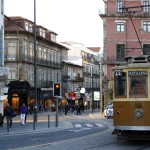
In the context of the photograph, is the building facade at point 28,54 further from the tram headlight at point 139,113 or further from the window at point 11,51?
the tram headlight at point 139,113

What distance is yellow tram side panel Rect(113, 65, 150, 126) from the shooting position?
18.1 m

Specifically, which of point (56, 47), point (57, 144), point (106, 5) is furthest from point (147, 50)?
point (57, 144)

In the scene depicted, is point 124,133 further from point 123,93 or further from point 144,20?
point 144,20

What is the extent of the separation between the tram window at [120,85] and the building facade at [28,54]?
51.4 meters

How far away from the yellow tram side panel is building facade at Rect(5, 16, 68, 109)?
169 feet

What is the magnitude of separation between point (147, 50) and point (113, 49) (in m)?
5.06

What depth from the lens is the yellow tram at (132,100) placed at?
59.3 feet

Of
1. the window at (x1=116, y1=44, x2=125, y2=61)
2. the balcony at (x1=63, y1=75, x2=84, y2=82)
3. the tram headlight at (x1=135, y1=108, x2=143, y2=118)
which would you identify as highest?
the window at (x1=116, y1=44, x2=125, y2=61)

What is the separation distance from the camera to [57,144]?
1956 cm

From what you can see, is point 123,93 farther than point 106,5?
No

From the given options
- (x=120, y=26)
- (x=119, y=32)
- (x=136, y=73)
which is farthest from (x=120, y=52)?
(x=136, y=73)

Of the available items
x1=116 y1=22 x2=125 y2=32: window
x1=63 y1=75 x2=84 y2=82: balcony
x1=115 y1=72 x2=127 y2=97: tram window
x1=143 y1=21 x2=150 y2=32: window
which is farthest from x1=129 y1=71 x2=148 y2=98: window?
x1=63 y1=75 x2=84 y2=82: balcony

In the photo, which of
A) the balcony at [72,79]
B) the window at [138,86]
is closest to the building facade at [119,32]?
the balcony at [72,79]

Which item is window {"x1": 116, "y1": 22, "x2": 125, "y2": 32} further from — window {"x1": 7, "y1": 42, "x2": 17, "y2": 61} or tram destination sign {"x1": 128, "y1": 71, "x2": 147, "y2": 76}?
tram destination sign {"x1": 128, "y1": 71, "x2": 147, "y2": 76}
